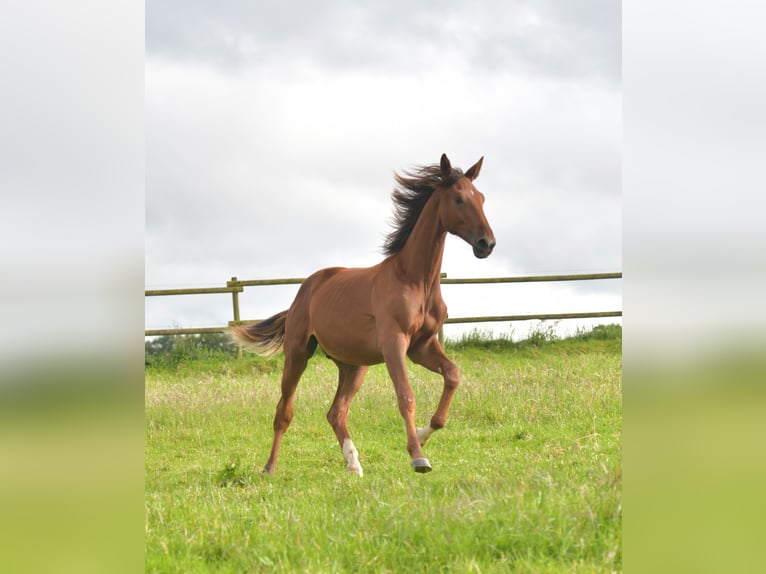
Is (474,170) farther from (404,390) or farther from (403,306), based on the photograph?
(404,390)

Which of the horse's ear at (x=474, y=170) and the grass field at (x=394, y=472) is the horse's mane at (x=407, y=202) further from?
the grass field at (x=394, y=472)

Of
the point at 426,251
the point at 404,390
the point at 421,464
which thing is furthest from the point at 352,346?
the point at 421,464

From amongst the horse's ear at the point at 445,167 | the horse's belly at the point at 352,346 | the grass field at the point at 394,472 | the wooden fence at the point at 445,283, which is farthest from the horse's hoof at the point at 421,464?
the wooden fence at the point at 445,283

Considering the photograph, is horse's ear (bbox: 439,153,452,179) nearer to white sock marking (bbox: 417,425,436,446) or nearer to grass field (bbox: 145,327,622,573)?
white sock marking (bbox: 417,425,436,446)

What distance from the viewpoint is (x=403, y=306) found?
634 cm

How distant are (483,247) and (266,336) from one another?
307 centimetres

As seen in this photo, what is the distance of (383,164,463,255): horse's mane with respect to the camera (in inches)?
265

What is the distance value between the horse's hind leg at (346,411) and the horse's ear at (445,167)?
7.23 feet

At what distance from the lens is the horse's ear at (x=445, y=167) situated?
250 inches

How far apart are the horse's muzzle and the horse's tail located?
9.16ft

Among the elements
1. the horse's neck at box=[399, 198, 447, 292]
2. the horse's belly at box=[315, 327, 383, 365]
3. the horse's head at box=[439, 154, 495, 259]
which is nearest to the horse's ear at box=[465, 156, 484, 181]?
the horse's head at box=[439, 154, 495, 259]
